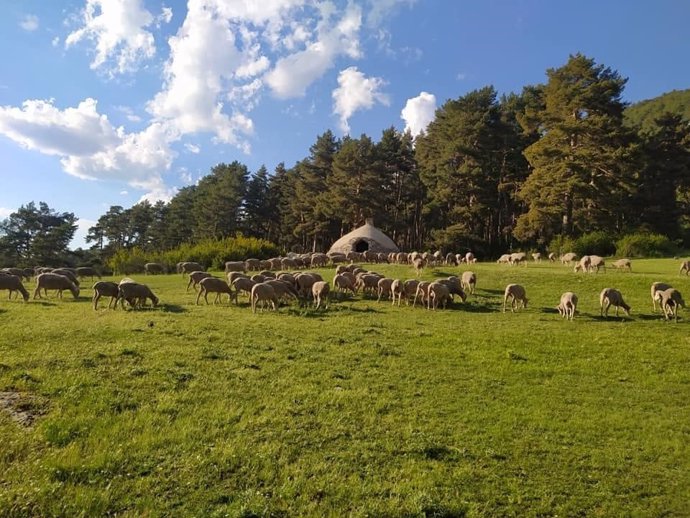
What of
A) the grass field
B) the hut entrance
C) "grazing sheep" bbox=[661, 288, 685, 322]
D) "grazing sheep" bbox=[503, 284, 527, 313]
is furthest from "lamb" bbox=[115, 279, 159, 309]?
the hut entrance

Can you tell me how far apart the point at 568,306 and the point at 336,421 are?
13615 millimetres

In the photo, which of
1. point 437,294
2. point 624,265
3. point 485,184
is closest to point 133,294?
point 437,294

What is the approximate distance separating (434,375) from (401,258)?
95.3ft

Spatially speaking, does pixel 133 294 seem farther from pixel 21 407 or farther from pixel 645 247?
pixel 645 247

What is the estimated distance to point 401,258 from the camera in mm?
40031

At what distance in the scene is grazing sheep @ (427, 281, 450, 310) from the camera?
21.3 metres

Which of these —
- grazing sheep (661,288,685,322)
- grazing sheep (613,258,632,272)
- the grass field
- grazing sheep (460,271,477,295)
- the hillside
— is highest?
the hillside

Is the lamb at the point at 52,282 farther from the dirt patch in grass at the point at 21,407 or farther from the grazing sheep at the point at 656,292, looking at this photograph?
the grazing sheep at the point at 656,292

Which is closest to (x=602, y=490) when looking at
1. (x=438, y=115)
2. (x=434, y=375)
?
(x=434, y=375)

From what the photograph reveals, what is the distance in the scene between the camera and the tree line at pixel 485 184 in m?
47.8

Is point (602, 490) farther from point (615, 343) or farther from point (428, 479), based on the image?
point (615, 343)

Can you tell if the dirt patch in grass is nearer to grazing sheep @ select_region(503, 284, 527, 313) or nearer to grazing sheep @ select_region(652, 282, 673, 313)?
grazing sheep @ select_region(503, 284, 527, 313)

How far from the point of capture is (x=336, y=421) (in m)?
8.18

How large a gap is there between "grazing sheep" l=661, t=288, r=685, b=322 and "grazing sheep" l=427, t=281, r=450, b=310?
8263 millimetres
